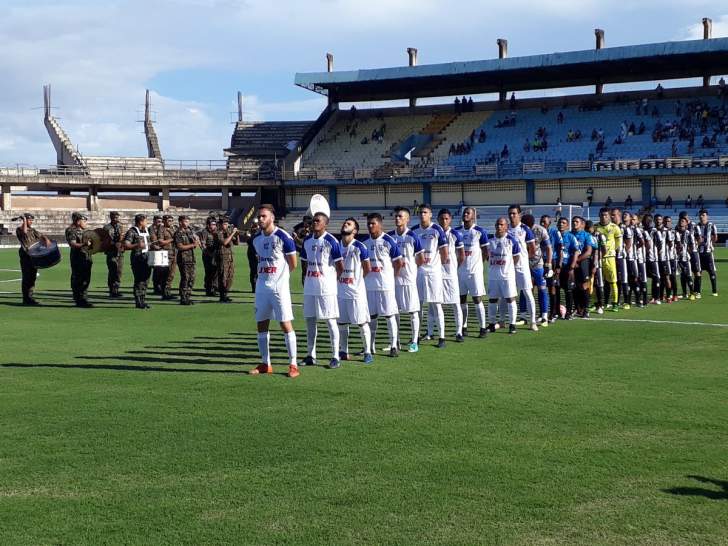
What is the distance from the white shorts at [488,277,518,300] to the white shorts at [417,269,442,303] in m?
1.59

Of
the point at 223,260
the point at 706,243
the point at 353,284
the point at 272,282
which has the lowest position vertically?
the point at 353,284

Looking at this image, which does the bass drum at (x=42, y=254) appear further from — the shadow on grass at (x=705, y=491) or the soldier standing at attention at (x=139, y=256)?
the shadow on grass at (x=705, y=491)

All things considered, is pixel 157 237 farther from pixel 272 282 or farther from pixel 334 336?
pixel 272 282

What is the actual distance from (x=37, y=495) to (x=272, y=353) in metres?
6.91

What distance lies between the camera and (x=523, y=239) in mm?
15758

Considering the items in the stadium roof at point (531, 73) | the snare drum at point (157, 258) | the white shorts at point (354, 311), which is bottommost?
the white shorts at point (354, 311)

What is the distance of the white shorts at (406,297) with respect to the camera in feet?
44.1

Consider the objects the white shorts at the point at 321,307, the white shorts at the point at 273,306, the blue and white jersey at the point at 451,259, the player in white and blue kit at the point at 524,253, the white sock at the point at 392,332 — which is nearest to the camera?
the white shorts at the point at 273,306

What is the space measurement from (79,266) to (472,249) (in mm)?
9447

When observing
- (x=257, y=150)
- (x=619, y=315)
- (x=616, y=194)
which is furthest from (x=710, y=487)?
(x=257, y=150)

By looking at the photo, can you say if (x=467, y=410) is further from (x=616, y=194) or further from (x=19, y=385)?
(x=616, y=194)

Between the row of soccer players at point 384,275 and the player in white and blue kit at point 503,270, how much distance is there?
0.7 inches

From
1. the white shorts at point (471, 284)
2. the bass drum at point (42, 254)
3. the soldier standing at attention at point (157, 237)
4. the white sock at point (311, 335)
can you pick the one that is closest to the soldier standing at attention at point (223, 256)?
the soldier standing at attention at point (157, 237)

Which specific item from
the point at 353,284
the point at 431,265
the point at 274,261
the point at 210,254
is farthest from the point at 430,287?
the point at 210,254
